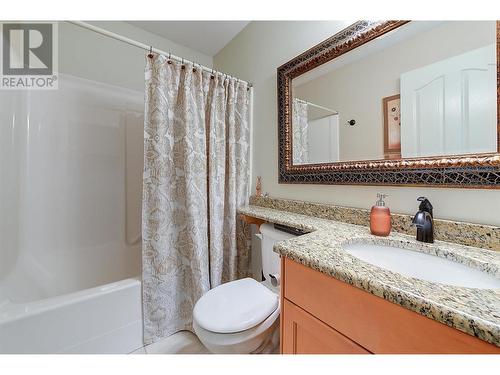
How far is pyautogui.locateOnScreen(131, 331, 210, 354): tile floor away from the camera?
1.17 meters

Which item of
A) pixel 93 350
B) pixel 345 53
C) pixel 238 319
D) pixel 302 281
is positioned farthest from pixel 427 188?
pixel 93 350

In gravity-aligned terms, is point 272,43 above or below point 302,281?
above

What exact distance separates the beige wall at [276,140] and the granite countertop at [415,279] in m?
0.14

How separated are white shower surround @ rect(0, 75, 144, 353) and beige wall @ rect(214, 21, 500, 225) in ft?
3.10

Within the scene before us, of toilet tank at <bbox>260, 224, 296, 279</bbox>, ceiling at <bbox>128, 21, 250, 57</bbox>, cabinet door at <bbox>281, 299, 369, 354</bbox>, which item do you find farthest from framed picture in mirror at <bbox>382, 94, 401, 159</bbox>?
ceiling at <bbox>128, 21, 250, 57</bbox>

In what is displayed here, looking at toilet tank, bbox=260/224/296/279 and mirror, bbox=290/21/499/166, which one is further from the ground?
mirror, bbox=290/21/499/166

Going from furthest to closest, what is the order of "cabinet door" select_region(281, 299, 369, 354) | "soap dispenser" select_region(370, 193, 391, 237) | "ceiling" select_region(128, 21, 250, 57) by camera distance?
Answer: "ceiling" select_region(128, 21, 250, 57) < "soap dispenser" select_region(370, 193, 391, 237) < "cabinet door" select_region(281, 299, 369, 354)

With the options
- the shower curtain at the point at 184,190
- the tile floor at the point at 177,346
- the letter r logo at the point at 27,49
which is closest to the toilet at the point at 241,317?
the shower curtain at the point at 184,190

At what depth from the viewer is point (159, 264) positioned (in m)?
1.19

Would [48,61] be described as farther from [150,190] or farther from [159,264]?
[159,264]

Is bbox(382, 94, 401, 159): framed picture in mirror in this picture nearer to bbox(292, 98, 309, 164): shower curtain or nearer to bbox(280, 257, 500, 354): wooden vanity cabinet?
bbox(292, 98, 309, 164): shower curtain

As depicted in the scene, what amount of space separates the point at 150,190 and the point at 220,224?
0.47 meters

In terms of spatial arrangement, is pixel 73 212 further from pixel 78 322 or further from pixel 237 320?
pixel 237 320
